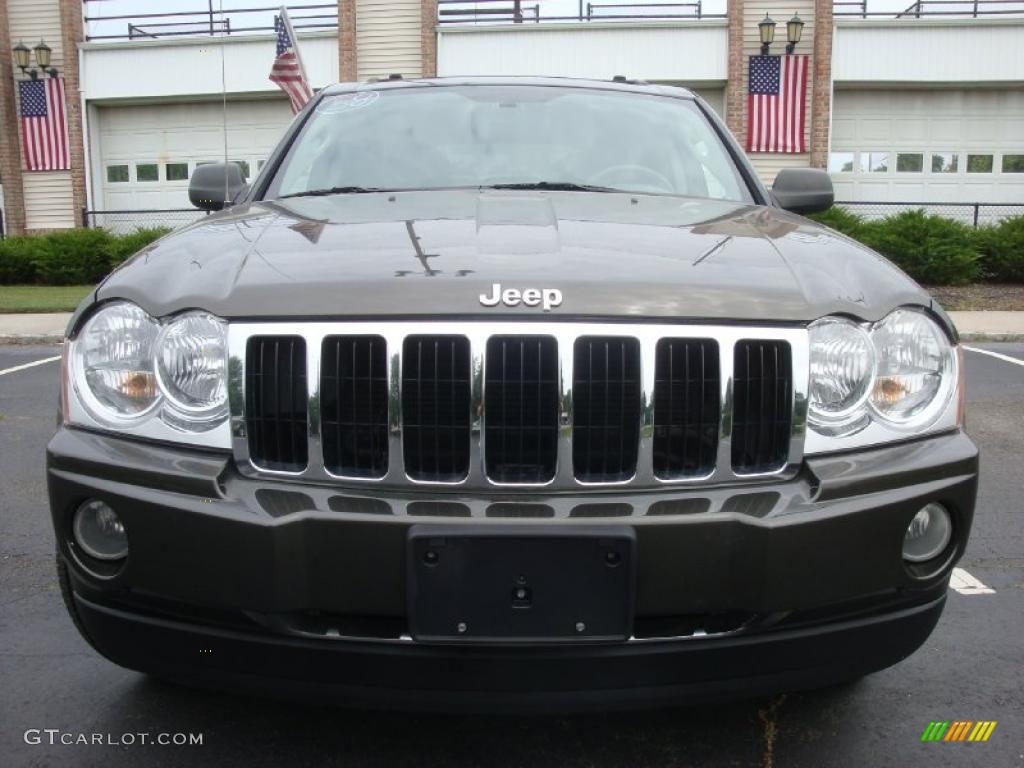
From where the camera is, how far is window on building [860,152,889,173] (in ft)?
69.5

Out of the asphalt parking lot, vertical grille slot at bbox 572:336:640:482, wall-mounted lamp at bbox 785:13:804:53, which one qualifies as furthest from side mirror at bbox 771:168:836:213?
wall-mounted lamp at bbox 785:13:804:53

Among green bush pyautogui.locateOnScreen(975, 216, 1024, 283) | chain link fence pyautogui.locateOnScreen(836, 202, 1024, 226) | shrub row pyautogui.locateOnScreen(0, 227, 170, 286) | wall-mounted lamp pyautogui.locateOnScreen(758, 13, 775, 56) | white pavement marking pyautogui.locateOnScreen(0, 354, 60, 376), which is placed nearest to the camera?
white pavement marking pyautogui.locateOnScreen(0, 354, 60, 376)

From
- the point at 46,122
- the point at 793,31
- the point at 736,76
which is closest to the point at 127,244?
the point at 46,122

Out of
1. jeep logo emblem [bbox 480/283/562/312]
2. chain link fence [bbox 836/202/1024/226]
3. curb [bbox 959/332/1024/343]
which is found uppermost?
chain link fence [bbox 836/202/1024/226]

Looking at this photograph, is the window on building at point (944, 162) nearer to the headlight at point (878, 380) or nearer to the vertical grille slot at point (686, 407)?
the headlight at point (878, 380)

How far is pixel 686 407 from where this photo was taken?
1919mm

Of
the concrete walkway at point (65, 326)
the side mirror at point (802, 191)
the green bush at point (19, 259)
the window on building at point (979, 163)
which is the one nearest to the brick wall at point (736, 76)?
the window on building at point (979, 163)

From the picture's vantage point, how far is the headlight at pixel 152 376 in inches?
76.9

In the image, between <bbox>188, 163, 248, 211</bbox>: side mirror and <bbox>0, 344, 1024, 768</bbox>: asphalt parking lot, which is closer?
<bbox>0, 344, 1024, 768</bbox>: asphalt parking lot

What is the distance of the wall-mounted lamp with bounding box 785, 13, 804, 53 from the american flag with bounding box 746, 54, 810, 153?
336mm

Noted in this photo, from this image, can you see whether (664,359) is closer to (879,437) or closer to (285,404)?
(879,437)

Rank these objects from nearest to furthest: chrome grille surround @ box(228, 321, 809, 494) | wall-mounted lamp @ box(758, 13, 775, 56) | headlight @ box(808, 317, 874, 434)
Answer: chrome grille surround @ box(228, 321, 809, 494) → headlight @ box(808, 317, 874, 434) → wall-mounted lamp @ box(758, 13, 775, 56)

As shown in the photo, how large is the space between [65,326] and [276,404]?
10.2 meters
